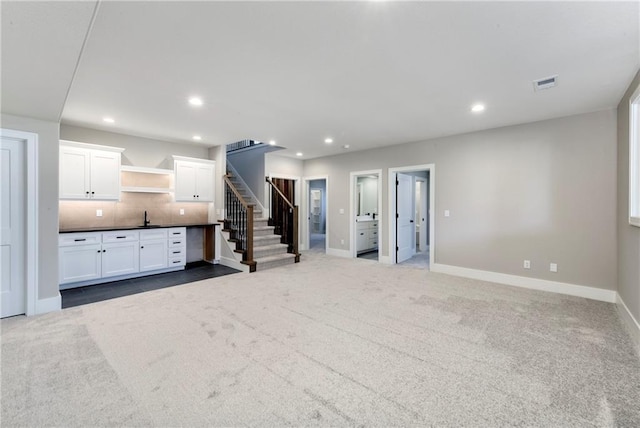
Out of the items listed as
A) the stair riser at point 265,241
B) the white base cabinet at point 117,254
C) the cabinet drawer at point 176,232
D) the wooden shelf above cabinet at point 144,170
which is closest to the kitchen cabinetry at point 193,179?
the wooden shelf above cabinet at point 144,170

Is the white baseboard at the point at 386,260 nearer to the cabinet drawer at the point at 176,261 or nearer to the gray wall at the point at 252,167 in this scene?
the gray wall at the point at 252,167

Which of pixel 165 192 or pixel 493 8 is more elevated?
pixel 493 8

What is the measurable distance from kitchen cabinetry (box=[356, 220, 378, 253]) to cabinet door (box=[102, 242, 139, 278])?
4651 mm

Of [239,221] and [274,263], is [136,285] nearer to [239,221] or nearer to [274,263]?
[239,221]

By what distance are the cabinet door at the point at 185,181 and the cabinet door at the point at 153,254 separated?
0.99m

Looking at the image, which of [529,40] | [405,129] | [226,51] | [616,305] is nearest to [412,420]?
[529,40]

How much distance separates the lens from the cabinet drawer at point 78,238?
13.4ft

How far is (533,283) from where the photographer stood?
4.35 metres

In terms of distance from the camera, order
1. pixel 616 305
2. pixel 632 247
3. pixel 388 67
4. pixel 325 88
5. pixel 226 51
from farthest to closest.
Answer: pixel 616 305 < pixel 325 88 < pixel 632 247 < pixel 388 67 < pixel 226 51

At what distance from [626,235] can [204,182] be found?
21.4 ft

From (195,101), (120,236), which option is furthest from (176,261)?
(195,101)

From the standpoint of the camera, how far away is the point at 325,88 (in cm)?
314

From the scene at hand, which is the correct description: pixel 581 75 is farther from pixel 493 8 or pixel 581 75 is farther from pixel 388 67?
pixel 388 67

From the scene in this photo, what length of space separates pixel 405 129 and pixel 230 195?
3.77 metres
